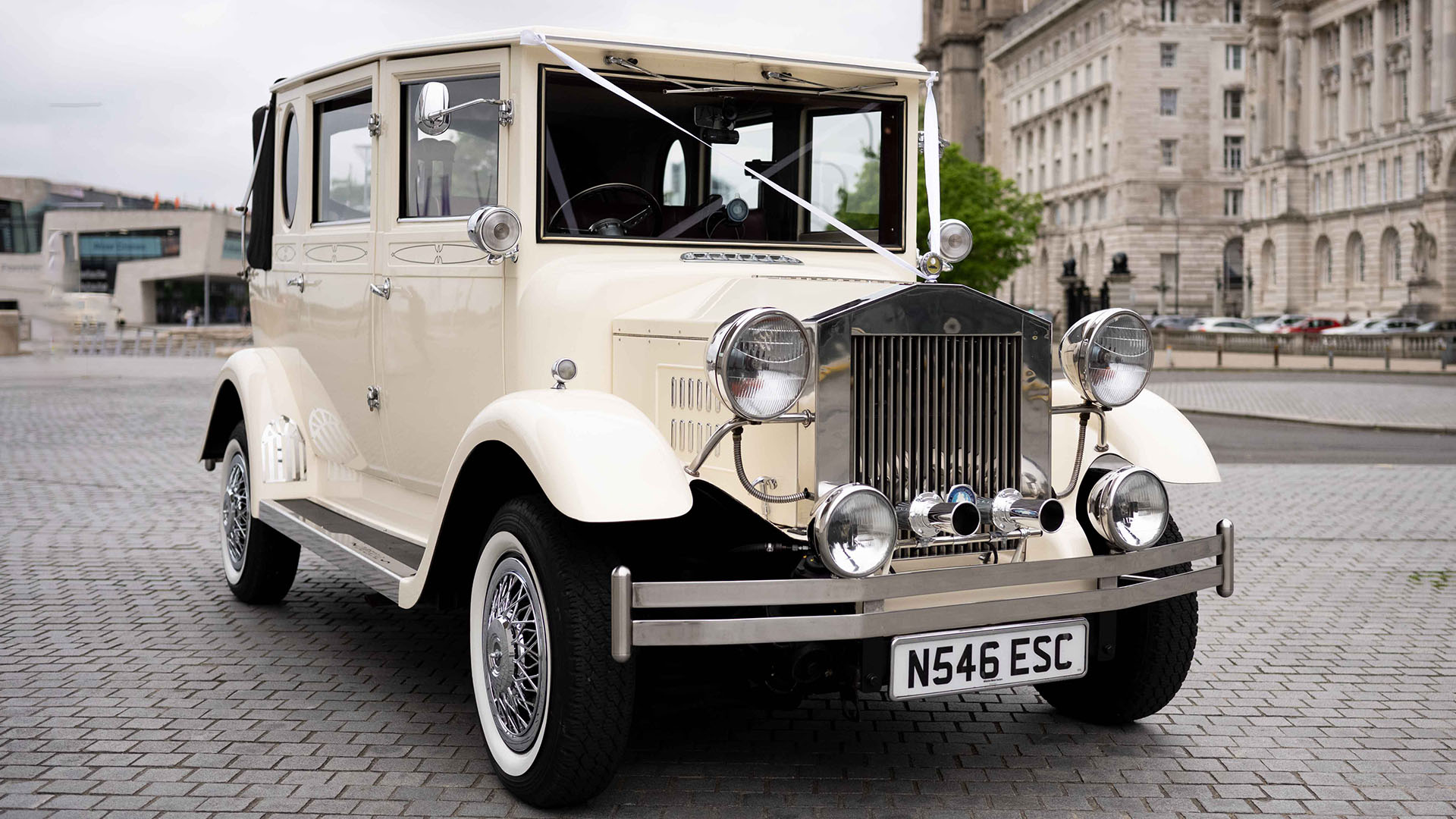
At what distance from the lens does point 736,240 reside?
527cm

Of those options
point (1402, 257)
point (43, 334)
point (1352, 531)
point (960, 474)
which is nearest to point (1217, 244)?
point (1402, 257)

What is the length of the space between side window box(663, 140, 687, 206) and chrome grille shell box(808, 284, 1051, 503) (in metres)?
1.44

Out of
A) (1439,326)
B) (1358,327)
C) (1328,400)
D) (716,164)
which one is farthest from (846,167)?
(1358,327)

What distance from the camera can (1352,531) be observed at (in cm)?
985

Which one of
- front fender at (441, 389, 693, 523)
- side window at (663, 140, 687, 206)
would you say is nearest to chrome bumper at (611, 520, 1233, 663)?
front fender at (441, 389, 693, 523)

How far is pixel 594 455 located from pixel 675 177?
168 cm

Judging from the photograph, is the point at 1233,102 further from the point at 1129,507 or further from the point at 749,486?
the point at 749,486

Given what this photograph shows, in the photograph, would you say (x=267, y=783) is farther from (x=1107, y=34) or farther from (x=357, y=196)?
(x=1107, y=34)

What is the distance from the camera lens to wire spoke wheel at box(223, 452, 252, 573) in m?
6.93

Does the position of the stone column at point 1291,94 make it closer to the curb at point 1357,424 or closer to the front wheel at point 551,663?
the curb at point 1357,424

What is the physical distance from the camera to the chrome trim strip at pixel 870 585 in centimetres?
366

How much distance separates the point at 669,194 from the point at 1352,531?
675cm

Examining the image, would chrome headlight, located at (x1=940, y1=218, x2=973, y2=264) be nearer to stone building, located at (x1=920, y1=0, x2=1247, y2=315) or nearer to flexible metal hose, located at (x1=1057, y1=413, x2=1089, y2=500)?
flexible metal hose, located at (x1=1057, y1=413, x2=1089, y2=500)

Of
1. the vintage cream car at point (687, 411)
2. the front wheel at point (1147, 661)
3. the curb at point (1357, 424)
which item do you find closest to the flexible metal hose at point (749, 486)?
the vintage cream car at point (687, 411)
